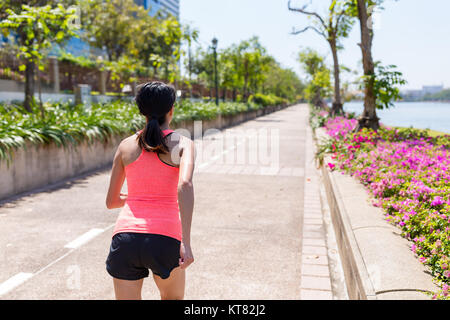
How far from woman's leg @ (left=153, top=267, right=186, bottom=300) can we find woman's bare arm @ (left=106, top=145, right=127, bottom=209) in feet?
1.72

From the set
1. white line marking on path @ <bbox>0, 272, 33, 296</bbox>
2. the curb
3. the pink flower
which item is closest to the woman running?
the curb

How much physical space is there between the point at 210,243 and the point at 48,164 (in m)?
5.19

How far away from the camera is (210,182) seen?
9711 mm

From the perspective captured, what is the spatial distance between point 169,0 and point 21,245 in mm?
194531

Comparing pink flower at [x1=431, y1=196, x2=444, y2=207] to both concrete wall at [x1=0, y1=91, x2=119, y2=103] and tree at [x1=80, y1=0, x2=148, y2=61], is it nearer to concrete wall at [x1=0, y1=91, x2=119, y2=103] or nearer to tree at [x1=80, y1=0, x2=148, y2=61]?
concrete wall at [x1=0, y1=91, x2=119, y2=103]

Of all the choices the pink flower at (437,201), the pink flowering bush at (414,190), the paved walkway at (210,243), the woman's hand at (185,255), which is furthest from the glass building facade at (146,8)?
the woman's hand at (185,255)

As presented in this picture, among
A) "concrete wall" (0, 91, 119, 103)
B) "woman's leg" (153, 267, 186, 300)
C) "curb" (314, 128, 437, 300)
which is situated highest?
"concrete wall" (0, 91, 119, 103)

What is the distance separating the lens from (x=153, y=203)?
240 centimetres

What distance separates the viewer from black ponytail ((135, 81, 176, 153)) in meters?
2.32
